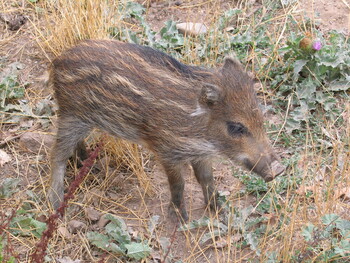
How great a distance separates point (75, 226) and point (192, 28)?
2.49 meters

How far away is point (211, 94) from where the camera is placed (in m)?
3.84

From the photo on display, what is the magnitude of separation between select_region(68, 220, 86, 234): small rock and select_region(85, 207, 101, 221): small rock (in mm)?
91

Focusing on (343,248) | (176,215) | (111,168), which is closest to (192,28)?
(111,168)

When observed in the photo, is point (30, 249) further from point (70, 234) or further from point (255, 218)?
point (255, 218)

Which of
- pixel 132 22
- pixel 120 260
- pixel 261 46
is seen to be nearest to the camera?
pixel 120 260

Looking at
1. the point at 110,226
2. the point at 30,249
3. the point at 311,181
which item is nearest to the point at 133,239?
the point at 110,226

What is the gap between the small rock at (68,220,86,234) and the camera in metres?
4.18

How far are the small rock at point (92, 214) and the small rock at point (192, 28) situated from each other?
2.20 m

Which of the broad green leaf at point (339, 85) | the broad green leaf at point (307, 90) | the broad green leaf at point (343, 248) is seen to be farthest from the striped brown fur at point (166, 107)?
the broad green leaf at point (339, 85)

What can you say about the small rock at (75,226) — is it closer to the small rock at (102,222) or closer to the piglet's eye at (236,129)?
the small rock at (102,222)

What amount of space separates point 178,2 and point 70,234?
10.2 feet

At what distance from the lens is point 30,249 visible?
3.90 metres

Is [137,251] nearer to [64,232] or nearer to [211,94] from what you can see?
[64,232]

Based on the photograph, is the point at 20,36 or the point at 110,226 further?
the point at 20,36
